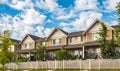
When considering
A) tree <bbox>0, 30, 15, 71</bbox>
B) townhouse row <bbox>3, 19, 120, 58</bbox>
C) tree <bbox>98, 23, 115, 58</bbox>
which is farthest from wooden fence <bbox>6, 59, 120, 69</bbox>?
townhouse row <bbox>3, 19, 120, 58</bbox>

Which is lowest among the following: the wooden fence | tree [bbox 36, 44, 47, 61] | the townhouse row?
the wooden fence

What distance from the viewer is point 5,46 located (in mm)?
35219

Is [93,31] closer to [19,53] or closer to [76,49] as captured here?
[76,49]

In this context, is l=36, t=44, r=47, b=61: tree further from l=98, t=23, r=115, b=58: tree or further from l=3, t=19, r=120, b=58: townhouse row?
l=98, t=23, r=115, b=58: tree

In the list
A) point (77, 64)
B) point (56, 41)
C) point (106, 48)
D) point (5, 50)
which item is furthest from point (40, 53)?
point (5, 50)

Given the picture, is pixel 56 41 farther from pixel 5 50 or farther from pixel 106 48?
pixel 5 50

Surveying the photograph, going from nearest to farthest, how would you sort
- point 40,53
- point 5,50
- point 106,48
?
point 5,50, point 106,48, point 40,53

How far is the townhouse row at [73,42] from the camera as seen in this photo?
48188 mm

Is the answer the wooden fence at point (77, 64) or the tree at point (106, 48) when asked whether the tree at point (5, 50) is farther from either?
the tree at point (106, 48)

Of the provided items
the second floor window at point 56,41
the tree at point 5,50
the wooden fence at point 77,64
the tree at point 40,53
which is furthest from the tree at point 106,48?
the second floor window at point 56,41

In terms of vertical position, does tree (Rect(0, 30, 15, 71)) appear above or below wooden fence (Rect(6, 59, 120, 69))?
above

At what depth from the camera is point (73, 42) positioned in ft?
174

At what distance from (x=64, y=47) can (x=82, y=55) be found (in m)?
4.51

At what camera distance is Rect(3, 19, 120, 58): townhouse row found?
48188 millimetres
